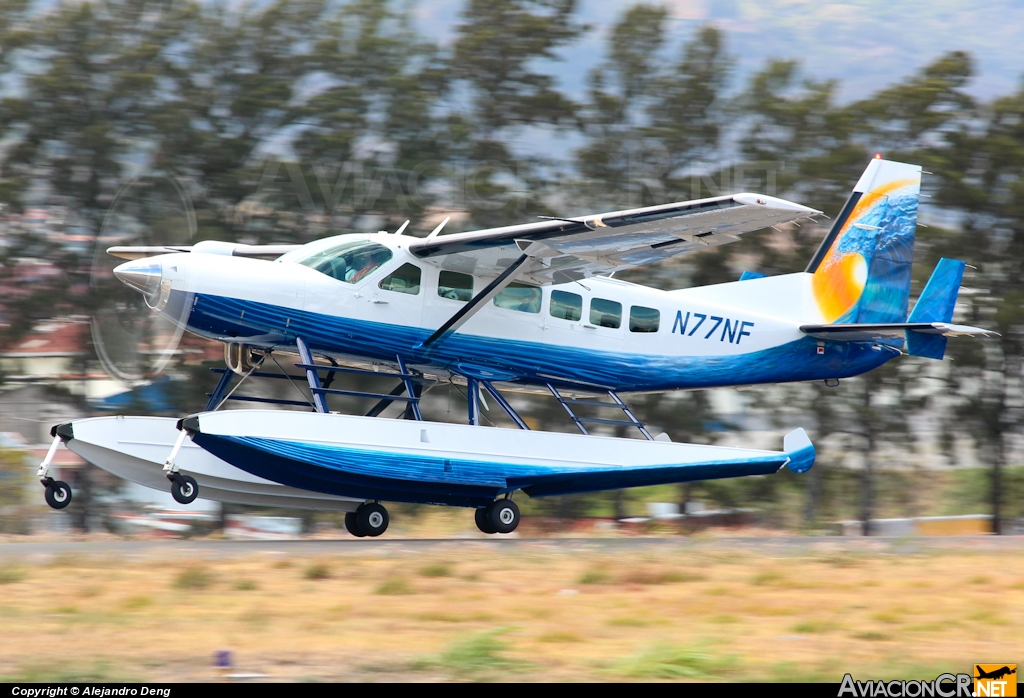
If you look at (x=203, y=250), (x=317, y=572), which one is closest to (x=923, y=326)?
(x=317, y=572)

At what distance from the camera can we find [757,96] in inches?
874

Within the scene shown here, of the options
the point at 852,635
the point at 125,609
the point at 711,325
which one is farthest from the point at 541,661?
the point at 711,325

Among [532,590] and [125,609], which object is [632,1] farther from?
[125,609]

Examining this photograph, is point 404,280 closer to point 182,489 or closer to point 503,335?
point 503,335

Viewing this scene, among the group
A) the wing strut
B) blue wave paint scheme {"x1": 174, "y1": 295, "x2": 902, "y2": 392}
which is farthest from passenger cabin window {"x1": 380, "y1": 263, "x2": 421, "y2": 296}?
the wing strut

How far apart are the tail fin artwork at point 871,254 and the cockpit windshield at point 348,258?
21.4 ft

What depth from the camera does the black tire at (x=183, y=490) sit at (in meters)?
10.3

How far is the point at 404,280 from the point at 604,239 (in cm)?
247

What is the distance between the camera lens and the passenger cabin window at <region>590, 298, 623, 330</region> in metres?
13.4

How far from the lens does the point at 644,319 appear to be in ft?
44.8

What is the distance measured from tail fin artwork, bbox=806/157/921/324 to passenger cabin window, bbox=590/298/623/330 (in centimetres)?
319

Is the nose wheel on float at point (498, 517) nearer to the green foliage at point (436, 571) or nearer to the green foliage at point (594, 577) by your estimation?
the green foliage at point (436, 571)

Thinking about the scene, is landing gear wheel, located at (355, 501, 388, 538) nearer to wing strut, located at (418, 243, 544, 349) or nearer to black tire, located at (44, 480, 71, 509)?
wing strut, located at (418, 243, 544, 349)

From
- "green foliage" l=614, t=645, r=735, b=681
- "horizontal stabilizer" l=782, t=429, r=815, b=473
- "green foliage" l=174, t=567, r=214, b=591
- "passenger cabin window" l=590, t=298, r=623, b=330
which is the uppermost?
"green foliage" l=614, t=645, r=735, b=681
